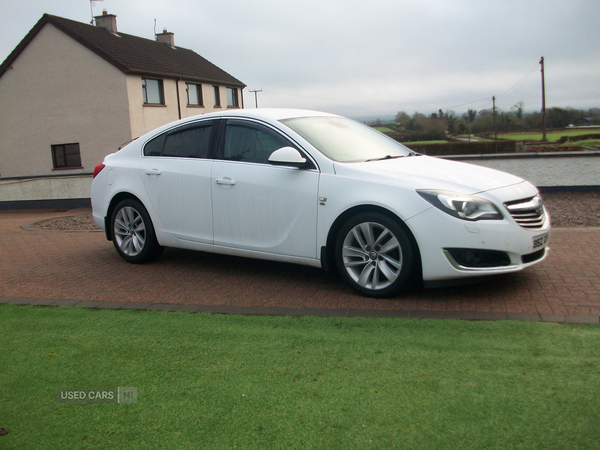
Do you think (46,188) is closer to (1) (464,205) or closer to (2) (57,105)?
(1) (464,205)

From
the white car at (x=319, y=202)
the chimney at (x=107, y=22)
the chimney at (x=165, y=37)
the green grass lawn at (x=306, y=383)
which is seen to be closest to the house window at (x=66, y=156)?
the chimney at (x=107, y=22)

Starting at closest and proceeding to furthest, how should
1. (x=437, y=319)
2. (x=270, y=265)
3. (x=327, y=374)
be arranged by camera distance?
(x=327, y=374), (x=437, y=319), (x=270, y=265)

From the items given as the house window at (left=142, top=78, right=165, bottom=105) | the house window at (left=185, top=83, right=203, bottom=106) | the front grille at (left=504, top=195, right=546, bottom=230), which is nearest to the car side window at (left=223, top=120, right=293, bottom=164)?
the front grille at (left=504, top=195, right=546, bottom=230)

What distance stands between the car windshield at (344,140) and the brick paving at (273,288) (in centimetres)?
131

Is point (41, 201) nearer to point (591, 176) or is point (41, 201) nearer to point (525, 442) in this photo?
point (591, 176)

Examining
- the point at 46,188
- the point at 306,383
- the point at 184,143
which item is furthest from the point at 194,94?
the point at 306,383

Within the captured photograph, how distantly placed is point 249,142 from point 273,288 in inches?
60.2

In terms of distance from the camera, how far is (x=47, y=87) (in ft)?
111

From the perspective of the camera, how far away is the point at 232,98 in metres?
45.2

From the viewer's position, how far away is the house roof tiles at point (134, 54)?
3281 centimetres

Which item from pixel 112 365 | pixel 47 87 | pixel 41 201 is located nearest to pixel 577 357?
pixel 112 365

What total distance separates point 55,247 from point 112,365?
18.0 feet

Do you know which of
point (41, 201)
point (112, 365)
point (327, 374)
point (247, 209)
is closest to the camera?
point (327, 374)

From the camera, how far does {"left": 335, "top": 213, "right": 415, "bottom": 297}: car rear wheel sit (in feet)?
16.9
